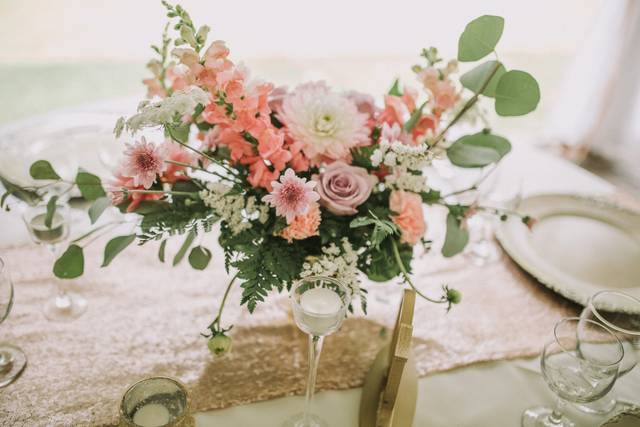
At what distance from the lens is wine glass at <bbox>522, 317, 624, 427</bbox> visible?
848 millimetres

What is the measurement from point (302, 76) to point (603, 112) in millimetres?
2353

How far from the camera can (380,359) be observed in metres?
0.99

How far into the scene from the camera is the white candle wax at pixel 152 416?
749 millimetres

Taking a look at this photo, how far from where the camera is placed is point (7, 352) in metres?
0.94

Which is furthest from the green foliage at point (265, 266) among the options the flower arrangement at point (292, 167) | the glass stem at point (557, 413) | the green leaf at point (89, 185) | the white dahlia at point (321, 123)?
the glass stem at point (557, 413)

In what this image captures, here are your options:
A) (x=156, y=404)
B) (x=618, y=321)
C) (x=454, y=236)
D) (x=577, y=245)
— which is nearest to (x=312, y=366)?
(x=156, y=404)

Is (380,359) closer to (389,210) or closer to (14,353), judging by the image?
(389,210)

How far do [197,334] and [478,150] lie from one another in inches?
25.6

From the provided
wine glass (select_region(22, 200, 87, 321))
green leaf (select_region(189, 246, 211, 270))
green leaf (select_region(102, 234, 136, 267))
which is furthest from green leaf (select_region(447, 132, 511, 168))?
wine glass (select_region(22, 200, 87, 321))

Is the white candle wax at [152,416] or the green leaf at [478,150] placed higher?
the green leaf at [478,150]

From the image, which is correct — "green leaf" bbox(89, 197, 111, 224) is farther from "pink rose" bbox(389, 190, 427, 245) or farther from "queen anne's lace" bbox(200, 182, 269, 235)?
"pink rose" bbox(389, 190, 427, 245)

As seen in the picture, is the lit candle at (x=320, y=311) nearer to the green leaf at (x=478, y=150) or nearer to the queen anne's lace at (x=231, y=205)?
the queen anne's lace at (x=231, y=205)

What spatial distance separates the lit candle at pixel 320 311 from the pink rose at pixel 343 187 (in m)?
0.14

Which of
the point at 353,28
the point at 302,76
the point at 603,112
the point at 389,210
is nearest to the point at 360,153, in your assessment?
the point at 389,210
